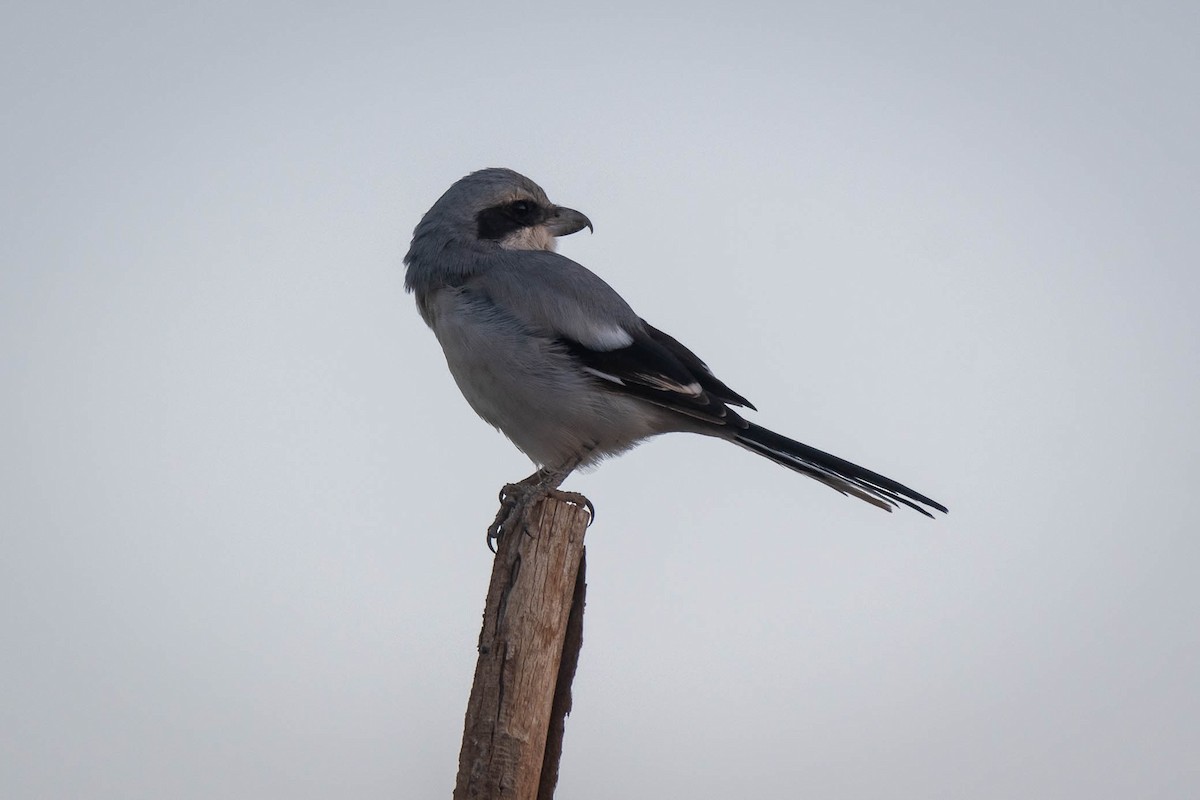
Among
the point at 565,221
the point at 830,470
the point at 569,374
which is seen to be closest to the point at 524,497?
the point at 569,374

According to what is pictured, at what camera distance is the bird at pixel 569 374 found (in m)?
5.26

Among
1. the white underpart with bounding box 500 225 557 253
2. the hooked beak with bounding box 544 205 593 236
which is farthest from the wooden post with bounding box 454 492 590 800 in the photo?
the hooked beak with bounding box 544 205 593 236

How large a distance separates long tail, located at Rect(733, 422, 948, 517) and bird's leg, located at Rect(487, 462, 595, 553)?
36.6 inches

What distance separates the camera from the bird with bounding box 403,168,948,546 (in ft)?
17.3

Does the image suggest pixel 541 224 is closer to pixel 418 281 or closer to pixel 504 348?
pixel 418 281

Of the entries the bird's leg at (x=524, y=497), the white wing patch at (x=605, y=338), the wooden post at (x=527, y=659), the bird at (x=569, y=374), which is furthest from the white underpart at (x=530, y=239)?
the wooden post at (x=527, y=659)

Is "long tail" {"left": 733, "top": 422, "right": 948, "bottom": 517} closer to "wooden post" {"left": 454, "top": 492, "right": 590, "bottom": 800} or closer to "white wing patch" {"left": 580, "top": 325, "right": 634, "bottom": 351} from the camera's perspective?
"white wing patch" {"left": 580, "top": 325, "right": 634, "bottom": 351}

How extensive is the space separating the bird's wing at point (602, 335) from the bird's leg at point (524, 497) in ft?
1.79

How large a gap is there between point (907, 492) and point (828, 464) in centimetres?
39

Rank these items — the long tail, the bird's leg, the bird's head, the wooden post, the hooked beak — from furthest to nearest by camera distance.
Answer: the hooked beak → the bird's head → the long tail → the bird's leg → the wooden post

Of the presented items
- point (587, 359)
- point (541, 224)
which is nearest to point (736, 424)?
point (587, 359)

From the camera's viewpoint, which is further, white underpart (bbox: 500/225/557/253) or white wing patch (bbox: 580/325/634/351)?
white underpart (bbox: 500/225/557/253)

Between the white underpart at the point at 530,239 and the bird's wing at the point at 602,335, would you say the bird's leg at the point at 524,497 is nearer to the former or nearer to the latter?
the bird's wing at the point at 602,335

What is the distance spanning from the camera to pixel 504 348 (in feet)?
17.3
